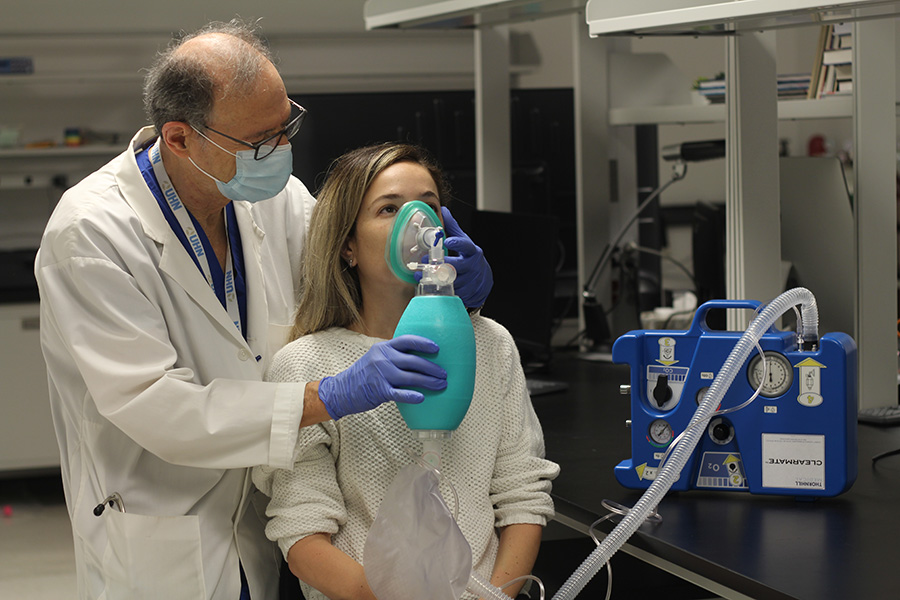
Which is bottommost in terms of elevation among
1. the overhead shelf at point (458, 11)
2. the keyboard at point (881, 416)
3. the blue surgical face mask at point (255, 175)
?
the keyboard at point (881, 416)

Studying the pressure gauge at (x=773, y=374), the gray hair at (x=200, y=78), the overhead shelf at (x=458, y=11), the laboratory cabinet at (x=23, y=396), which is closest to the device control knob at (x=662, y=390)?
the pressure gauge at (x=773, y=374)

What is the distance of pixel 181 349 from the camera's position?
1554 mm

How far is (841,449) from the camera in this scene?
1.52 m

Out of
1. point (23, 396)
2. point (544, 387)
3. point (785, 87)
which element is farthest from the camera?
point (23, 396)

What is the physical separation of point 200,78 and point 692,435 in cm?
99

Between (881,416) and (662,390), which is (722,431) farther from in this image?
(881,416)

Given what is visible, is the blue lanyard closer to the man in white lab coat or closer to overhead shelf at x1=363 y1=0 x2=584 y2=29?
the man in white lab coat

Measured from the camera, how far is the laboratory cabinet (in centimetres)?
416

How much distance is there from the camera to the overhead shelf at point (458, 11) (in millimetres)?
2332

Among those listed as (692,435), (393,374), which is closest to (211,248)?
(393,374)

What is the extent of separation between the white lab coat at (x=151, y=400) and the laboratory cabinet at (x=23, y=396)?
109 inches

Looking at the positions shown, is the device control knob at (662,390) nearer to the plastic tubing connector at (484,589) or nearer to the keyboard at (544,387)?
the plastic tubing connector at (484,589)

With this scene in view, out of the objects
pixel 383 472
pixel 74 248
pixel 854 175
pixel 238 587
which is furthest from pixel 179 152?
pixel 854 175

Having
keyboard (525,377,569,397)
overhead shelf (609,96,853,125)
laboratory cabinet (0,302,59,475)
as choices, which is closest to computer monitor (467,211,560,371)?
keyboard (525,377,569,397)
